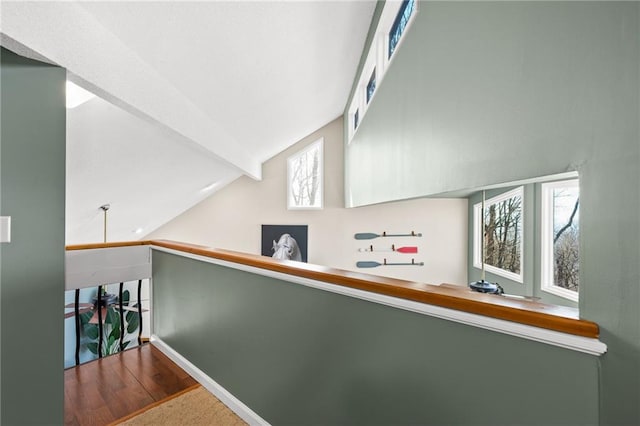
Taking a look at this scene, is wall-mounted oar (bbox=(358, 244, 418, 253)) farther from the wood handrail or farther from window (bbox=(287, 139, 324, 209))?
the wood handrail

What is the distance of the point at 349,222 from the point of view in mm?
5465

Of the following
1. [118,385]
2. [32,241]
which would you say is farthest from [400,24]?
[118,385]

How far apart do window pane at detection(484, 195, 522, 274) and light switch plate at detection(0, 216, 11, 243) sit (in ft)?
14.1

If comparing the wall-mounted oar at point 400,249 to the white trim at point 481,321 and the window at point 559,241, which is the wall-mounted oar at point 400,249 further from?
the white trim at point 481,321

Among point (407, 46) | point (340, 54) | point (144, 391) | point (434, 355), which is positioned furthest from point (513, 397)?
point (340, 54)

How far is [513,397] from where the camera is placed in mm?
778

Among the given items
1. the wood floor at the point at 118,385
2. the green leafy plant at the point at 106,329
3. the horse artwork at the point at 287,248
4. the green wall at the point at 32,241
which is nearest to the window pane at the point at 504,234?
the horse artwork at the point at 287,248

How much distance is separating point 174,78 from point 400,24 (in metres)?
1.73

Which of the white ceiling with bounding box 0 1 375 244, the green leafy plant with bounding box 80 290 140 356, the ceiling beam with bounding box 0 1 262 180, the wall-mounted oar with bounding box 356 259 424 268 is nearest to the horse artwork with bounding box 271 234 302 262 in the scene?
the wall-mounted oar with bounding box 356 259 424 268

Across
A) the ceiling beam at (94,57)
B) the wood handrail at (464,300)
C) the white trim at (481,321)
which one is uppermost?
the ceiling beam at (94,57)

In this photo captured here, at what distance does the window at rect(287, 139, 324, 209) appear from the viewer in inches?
220

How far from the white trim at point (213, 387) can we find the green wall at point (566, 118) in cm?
149

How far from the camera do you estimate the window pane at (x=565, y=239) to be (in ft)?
8.86

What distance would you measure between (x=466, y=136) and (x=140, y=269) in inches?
99.1
